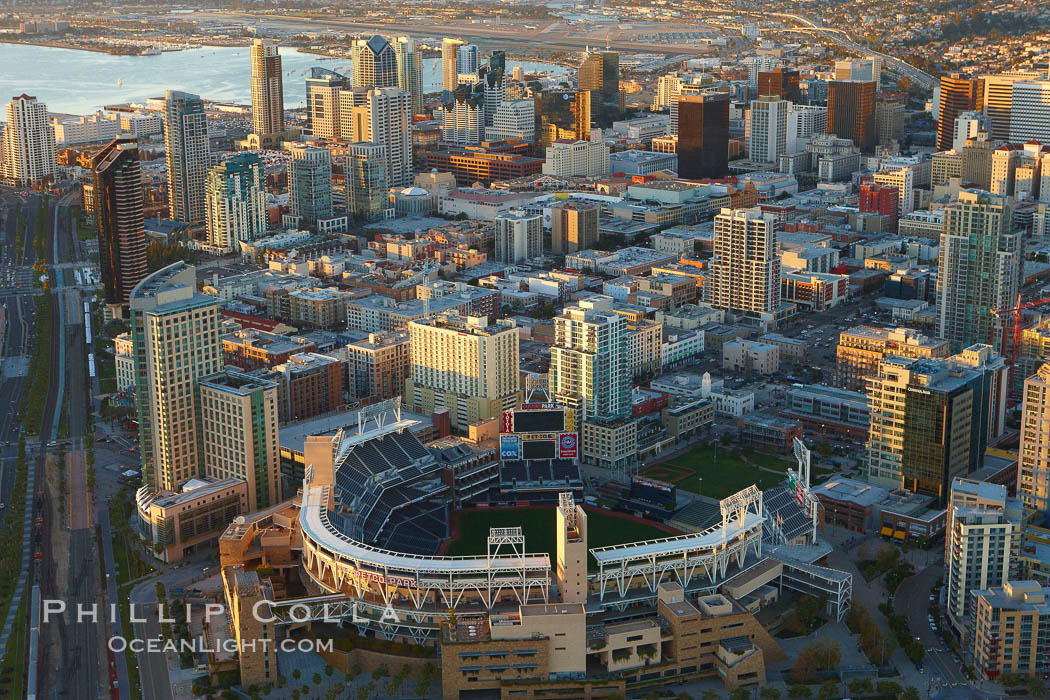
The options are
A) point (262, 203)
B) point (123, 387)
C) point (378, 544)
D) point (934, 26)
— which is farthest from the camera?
point (934, 26)

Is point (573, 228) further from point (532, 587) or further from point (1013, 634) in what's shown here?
point (1013, 634)

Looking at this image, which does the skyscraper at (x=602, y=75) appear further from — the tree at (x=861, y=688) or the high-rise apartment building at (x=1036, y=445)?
the tree at (x=861, y=688)

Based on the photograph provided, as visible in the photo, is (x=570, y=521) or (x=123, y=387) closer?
(x=570, y=521)

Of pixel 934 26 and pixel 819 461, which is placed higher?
pixel 934 26

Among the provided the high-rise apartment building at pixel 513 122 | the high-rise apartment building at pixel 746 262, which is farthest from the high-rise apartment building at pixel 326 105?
the high-rise apartment building at pixel 746 262

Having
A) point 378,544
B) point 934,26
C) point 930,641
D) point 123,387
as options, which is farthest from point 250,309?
point 934,26

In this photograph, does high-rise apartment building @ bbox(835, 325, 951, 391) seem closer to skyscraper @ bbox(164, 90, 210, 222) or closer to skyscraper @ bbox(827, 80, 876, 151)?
skyscraper @ bbox(164, 90, 210, 222)

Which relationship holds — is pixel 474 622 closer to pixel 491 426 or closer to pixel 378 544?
pixel 378 544

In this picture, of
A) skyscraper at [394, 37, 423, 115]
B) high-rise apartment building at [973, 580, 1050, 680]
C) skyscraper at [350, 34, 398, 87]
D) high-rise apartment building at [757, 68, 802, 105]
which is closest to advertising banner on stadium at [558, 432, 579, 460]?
high-rise apartment building at [973, 580, 1050, 680]
